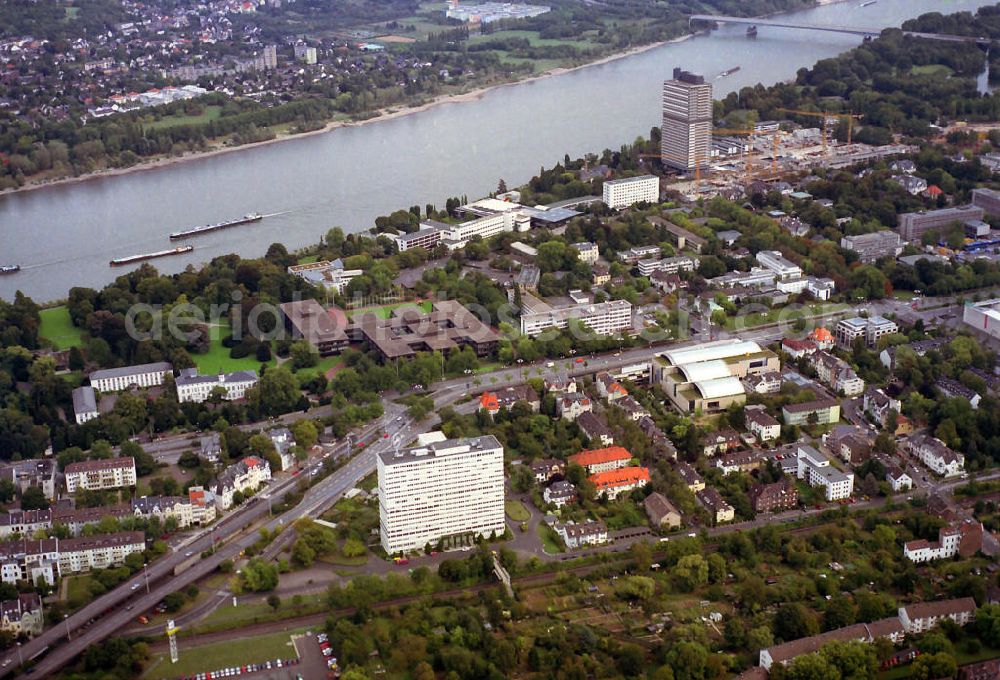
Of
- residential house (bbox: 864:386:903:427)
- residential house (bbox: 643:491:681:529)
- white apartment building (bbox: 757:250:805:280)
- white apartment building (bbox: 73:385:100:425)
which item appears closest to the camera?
residential house (bbox: 643:491:681:529)

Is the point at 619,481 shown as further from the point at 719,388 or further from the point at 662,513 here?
the point at 719,388

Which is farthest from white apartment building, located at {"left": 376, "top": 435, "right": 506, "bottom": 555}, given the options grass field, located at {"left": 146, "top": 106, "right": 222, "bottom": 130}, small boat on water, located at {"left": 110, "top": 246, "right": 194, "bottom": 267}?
grass field, located at {"left": 146, "top": 106, "right": 222, "bottom": 130}

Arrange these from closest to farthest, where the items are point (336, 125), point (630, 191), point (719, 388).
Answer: point (719, 388) → point (630, 191) → point (336, 125)

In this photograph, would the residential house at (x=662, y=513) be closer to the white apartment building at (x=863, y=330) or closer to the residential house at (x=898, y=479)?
the residential house at (x=898, y=479)

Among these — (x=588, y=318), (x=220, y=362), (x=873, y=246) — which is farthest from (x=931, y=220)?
(x=220, y=362)

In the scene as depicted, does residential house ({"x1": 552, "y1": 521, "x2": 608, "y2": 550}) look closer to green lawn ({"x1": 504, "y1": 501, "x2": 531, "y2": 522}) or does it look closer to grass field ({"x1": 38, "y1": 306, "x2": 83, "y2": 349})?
green lawn ({"x1": 504, "y1": 501, "x2": 531, "y2": 522})

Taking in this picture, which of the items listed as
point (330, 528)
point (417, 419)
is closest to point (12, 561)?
point (330, 528)

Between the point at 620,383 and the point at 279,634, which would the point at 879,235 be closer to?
the point at 620,383
